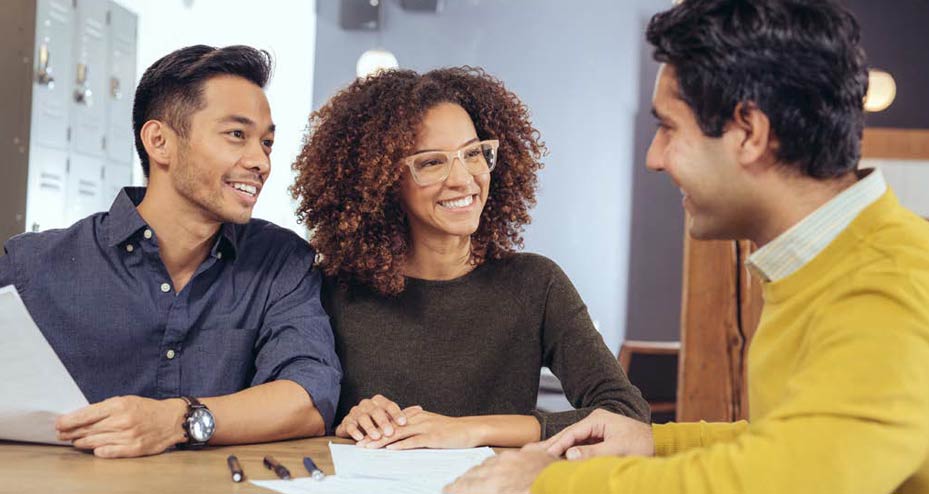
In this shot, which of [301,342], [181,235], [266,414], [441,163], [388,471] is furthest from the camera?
[441,163]

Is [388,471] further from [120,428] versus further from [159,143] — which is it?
[159,143]

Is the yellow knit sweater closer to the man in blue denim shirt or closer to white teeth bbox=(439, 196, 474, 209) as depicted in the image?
the man in blue denim shirt

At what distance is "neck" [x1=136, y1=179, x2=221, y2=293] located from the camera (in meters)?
1.98

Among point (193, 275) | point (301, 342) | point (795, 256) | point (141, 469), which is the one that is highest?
point (795, 256)

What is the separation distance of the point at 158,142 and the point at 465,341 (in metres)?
0.72

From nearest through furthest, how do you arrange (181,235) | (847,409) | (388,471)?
(847,409), (388,471), (181,235)

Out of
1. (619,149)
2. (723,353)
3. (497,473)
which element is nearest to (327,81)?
(619,149)

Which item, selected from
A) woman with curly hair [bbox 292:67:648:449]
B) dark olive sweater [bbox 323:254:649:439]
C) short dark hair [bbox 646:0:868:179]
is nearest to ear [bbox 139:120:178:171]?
woman with curly hair [bbox 292:67:648:449]

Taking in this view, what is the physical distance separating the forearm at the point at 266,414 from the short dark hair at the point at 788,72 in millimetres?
834

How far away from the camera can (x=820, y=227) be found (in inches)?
44.8

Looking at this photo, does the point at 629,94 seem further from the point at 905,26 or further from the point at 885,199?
the point at 885,199

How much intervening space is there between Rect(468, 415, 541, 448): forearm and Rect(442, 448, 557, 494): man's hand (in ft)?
1.31

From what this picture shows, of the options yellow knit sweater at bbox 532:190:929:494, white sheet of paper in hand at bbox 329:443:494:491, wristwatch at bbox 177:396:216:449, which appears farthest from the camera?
wristwatch at bbox 177:396:216:449

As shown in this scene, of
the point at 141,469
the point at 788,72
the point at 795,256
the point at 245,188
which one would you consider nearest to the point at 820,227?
the point at 795,256
